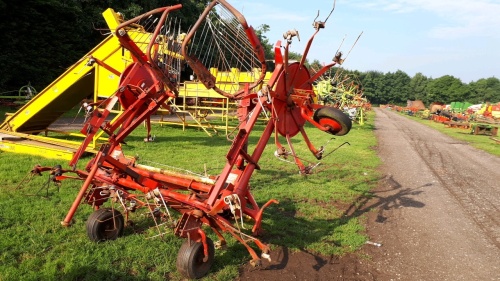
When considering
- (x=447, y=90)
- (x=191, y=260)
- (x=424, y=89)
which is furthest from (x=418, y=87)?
(x=191, y=260)

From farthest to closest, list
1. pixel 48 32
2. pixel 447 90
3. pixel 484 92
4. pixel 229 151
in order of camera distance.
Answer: pixel 484 92
pixel 447 90
pixel 48 32
pixel 229 151

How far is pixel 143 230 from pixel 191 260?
1.69 m

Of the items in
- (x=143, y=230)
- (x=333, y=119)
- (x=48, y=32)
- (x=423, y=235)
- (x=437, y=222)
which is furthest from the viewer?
(x=48, y=32)

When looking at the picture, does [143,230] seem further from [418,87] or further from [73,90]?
[418,87]

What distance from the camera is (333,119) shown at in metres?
4.96

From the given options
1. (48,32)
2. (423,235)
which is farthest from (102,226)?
(48,32)

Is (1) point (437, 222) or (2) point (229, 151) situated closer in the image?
(2) point (229, 151)

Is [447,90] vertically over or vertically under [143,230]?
over

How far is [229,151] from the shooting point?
4383 mm

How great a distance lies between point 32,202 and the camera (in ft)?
20.4

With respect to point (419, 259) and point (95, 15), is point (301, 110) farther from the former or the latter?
point (95, 15)

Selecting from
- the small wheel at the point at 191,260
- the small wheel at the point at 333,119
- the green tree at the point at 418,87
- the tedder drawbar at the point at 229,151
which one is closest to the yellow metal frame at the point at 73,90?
the tedder drawbar at the point at 229,151

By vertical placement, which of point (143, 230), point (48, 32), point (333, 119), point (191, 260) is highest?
point (48, 32)

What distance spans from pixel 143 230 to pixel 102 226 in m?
0.70
